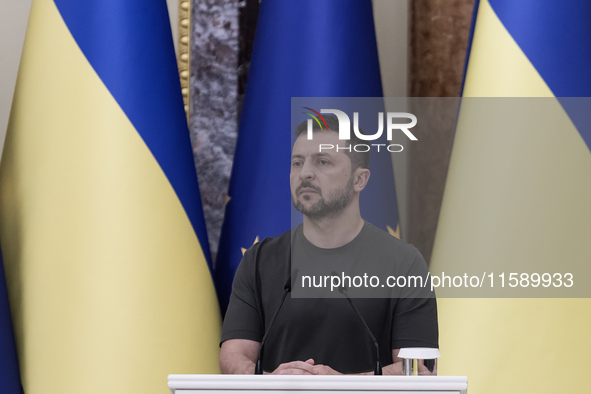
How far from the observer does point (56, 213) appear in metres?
1.75

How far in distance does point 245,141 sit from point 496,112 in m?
0.65

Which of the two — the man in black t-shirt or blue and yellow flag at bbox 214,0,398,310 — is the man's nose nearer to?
the man in black t-shirt

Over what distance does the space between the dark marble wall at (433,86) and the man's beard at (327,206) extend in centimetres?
45

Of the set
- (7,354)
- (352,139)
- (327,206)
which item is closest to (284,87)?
(352,139)

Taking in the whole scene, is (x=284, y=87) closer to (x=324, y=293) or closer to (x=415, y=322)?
(x=324, y=293)

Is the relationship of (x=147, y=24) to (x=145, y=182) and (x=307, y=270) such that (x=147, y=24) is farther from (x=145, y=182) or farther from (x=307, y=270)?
(x=307, y=270)

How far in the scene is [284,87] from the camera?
1927 millimetres

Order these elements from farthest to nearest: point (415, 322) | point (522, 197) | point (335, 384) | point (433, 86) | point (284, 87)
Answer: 1. point (433, 86)
2. point (284, 87)
3. point (522, 197)
4. point (415, 322)
5. point (335, 384)

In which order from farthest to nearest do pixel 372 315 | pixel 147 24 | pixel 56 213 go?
pixel 147 24 < pixel 56 213 < pixel 372 315

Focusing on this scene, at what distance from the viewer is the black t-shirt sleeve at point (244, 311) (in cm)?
161

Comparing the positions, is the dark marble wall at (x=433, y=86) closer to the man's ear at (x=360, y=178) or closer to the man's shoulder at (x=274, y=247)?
the man's ear at (x=360, y=178)

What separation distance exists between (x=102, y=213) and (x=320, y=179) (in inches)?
20.4

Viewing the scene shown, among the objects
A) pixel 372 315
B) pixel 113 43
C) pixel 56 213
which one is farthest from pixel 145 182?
pixel 372 315

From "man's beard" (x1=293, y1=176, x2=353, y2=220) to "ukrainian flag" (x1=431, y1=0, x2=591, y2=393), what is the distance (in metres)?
0.27
